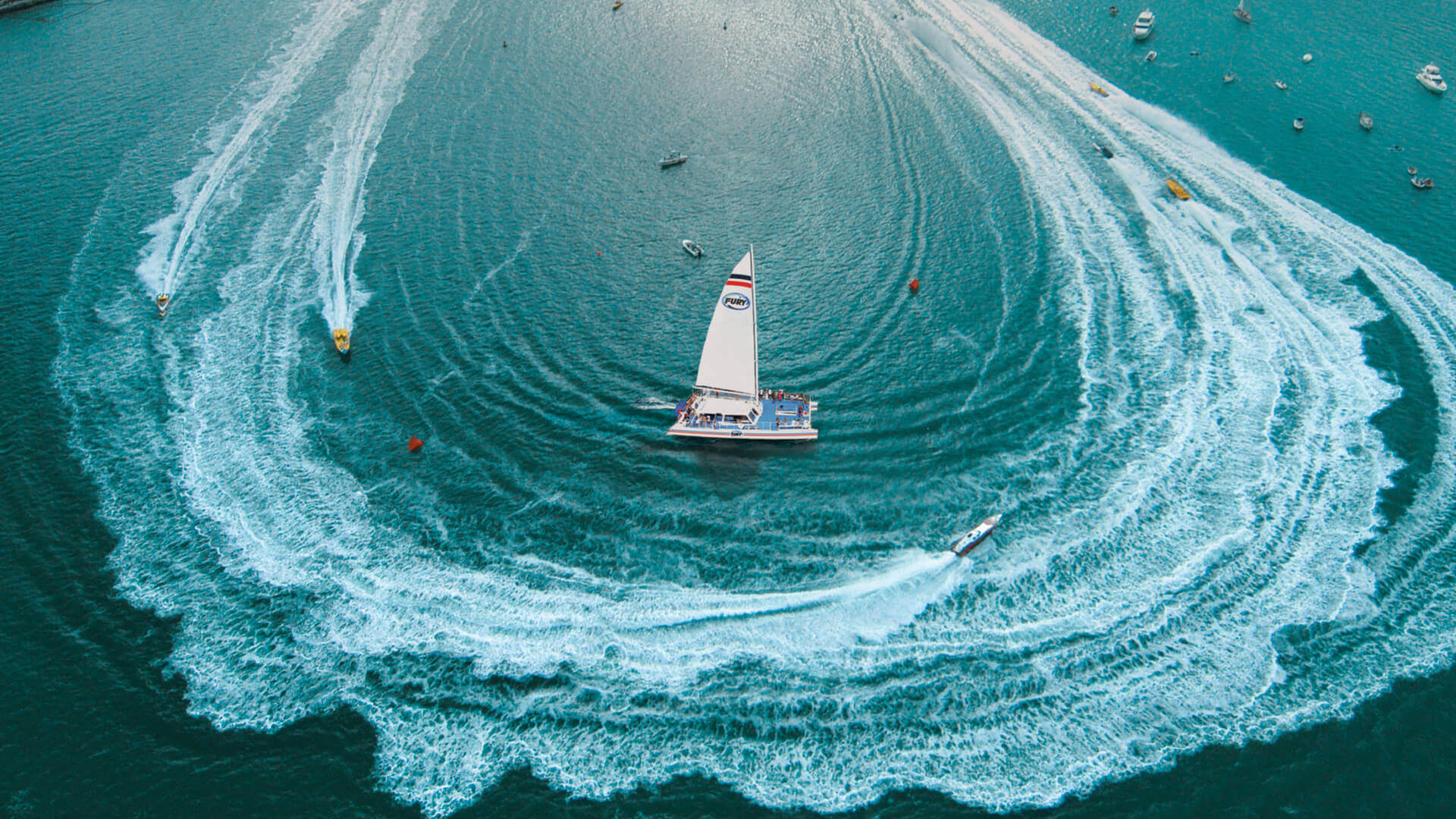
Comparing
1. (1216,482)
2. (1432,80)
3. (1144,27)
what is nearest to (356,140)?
(1216,482)

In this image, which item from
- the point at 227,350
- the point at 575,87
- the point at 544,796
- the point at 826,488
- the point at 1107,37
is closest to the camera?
the point at 544,796

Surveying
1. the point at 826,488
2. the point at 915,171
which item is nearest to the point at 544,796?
the point at 826,488

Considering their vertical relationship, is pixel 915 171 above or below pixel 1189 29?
below

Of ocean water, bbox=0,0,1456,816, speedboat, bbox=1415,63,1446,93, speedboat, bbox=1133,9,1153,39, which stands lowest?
ocean water, bbox=0,0,1456,816

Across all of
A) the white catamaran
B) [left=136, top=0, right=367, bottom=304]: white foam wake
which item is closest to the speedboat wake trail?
the white catamaran

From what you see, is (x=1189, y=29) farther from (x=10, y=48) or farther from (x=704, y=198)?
(x=10, y=48)

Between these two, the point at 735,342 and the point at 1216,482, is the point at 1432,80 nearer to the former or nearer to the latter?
the point at 1216,482

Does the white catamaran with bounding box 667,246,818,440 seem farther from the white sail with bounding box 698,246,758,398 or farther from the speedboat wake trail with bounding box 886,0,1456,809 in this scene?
the speedboat wake trail with bounding box 886,0,1456,809
